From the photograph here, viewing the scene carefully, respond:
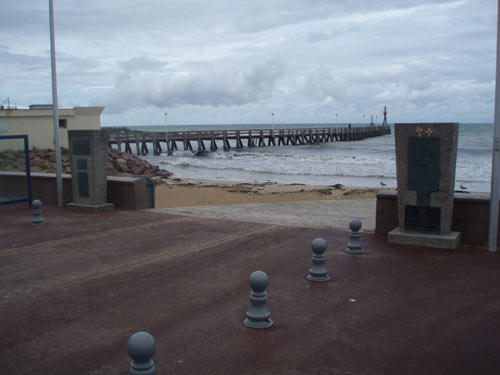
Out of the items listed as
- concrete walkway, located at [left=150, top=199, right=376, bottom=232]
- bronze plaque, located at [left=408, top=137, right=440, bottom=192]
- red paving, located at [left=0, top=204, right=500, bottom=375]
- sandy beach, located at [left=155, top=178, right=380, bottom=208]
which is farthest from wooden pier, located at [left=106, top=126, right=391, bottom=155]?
bronze plaque, located at [left=408, top=137, right=440, bottom=192]

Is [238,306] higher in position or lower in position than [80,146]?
lower

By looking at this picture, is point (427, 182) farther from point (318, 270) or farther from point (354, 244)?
point (318, 270)

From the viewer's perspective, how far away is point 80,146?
11.9 metres

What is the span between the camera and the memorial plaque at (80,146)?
11.8 metres

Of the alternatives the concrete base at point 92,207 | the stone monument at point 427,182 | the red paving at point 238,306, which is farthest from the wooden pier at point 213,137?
the stone monument at point 427,182

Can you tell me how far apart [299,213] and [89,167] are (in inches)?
220

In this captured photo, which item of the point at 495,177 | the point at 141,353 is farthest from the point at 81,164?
the point at 141,353

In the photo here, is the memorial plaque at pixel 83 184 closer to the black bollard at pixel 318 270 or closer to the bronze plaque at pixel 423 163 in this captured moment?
the black bollard at pixel 318 270

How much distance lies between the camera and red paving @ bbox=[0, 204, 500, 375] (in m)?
4.28

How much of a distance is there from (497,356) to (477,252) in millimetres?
3713

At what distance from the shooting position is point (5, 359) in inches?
170

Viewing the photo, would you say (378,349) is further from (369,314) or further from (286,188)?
(286,188)

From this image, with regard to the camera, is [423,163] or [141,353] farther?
[423,163]

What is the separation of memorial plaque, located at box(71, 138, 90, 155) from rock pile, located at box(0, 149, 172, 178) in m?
1.96
